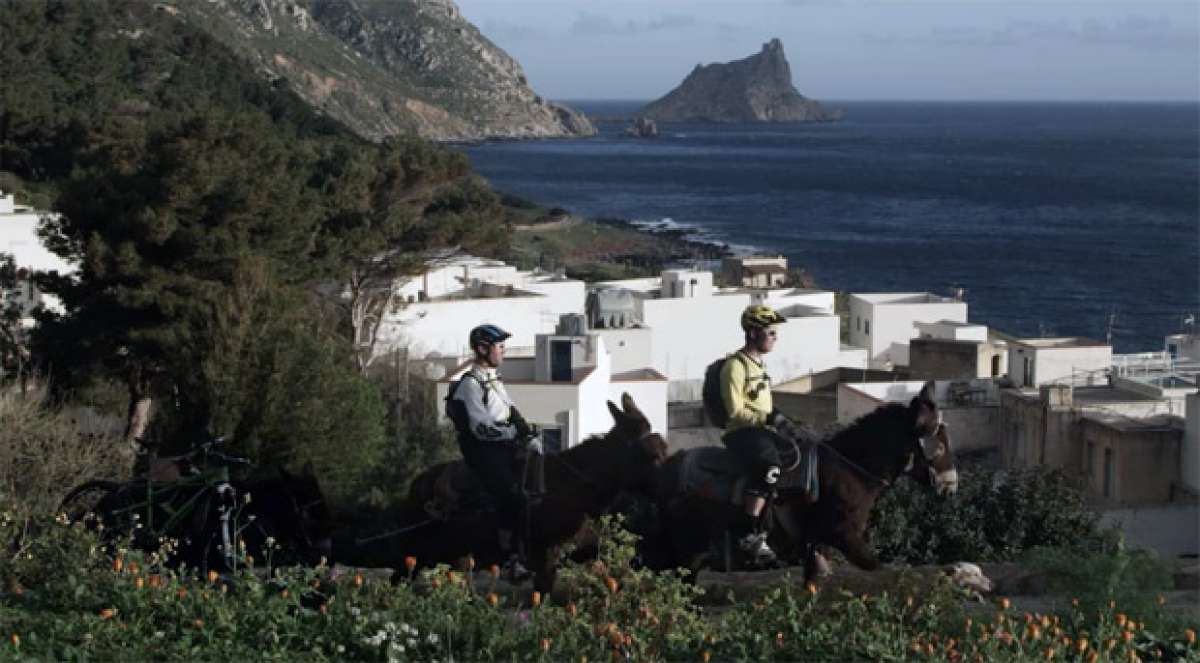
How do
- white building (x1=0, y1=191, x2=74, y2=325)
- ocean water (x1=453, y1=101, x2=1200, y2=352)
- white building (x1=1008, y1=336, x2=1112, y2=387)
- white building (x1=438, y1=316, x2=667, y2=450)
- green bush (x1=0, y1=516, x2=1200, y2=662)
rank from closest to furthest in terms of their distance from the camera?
green bush (x1=0, y1=516, x2=1200, y2=662)
white building (x1=438, y1=316, x2=667, y2=450)
white building (x1=0, y1=191, x2=74, y2=325)
white building (x1=1008, y1=336, x2=1112, y2=387)
ocean water (x1=453, y1=101, x2=1200, y2=352)

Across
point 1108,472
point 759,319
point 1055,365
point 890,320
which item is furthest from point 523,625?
point 890,320

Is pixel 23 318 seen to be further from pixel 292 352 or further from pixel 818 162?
pixel 818 162

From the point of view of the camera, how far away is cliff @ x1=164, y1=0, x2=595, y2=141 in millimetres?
118812

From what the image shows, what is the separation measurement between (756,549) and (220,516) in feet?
8.89

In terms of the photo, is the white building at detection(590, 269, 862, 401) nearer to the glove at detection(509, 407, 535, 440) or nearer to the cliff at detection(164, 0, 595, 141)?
the glove at detection(509, 407, 535, 440)

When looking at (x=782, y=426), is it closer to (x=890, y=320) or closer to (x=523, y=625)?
(x=523, y=625)

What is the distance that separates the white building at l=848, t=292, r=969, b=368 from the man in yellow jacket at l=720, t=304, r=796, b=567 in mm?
27789

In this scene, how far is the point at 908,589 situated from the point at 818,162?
156m

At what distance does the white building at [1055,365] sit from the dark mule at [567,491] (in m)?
19.2

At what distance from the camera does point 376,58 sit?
171750 mm

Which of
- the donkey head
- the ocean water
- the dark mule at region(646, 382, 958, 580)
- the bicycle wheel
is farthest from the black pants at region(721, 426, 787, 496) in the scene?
the ocean water

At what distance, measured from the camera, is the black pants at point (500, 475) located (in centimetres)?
834

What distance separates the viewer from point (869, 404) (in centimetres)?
2367

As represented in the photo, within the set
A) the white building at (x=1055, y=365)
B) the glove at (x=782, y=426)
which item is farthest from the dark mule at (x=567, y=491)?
the white building at (x=1055, y=365)
